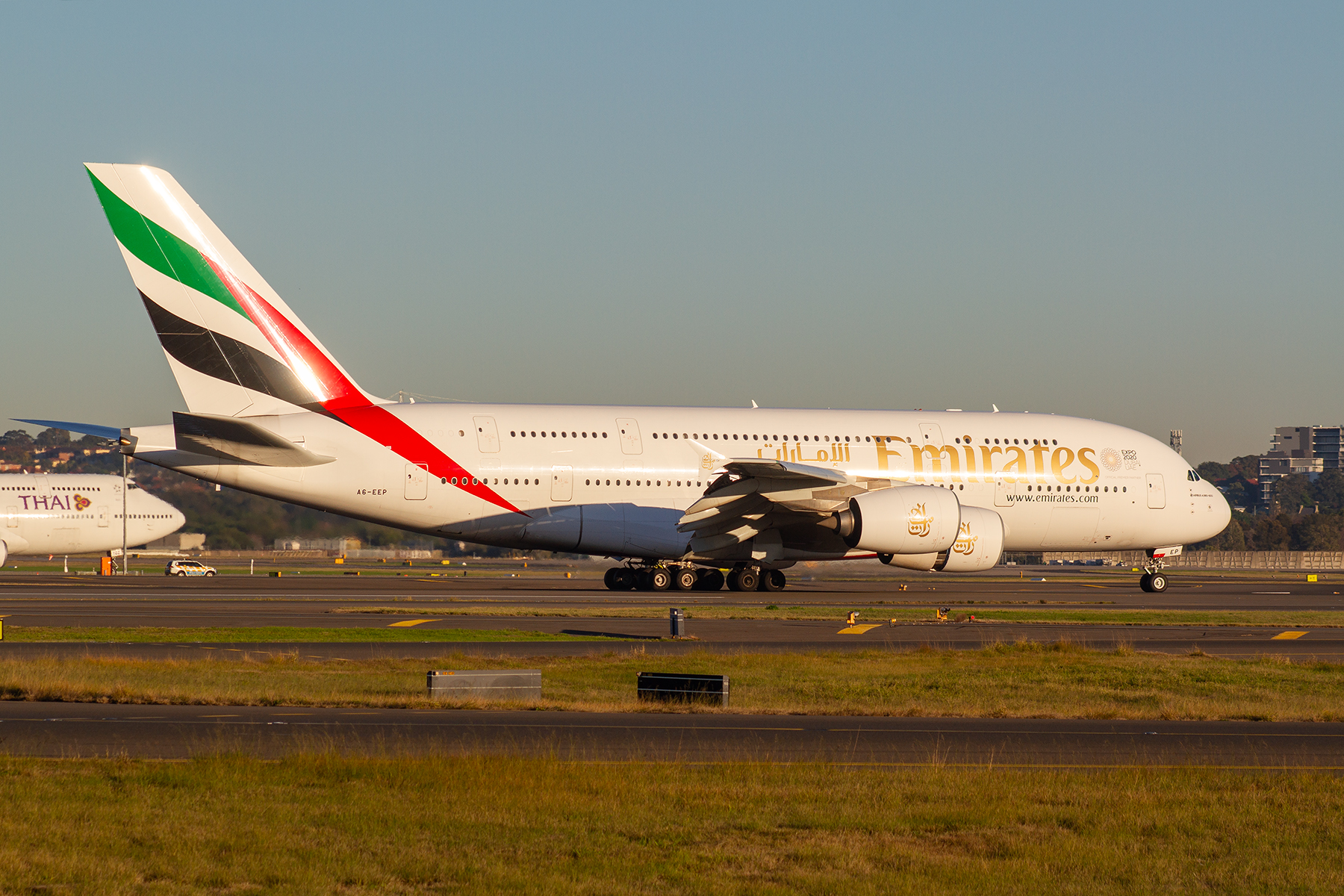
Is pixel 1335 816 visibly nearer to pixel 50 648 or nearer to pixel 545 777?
pixel 545 777

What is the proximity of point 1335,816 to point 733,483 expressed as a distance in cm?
2794

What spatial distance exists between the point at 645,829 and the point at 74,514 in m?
77.3

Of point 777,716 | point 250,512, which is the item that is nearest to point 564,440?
point 777,716

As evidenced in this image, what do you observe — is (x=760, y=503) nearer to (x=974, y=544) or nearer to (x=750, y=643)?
(x=974, y=544)

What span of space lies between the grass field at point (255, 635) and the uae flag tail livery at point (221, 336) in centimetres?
853

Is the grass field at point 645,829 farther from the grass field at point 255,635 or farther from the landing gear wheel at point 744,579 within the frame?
the landing gear wheel at point 744,579

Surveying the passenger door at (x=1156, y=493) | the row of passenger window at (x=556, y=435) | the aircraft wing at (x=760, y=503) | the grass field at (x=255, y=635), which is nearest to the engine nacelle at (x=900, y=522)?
the aircraft wing at (x=760, y=503)

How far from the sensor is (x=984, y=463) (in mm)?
42219

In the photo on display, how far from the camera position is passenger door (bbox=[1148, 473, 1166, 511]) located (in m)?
44.5

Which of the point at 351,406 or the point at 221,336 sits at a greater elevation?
the point at 221,336

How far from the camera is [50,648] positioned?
22.7 meters

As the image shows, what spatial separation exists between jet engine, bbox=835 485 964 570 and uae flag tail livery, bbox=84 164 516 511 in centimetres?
1147

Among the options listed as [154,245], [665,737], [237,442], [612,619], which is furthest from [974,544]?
[665,737]

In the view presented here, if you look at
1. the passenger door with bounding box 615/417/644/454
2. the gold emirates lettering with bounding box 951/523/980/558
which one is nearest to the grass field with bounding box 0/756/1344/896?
the gold emirates lettering with bounding box 951/523/980/558
